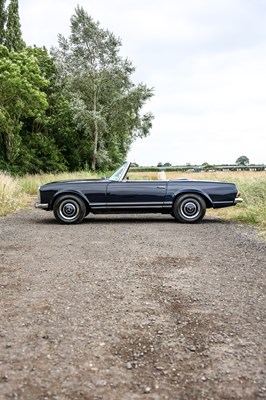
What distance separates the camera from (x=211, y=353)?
2.52m

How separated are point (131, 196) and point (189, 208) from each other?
1289 mm

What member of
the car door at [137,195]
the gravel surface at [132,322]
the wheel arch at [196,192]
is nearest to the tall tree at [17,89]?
the car door at [137,195]

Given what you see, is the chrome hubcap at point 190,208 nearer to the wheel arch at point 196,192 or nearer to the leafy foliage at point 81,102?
the wheel arch at point 196,192

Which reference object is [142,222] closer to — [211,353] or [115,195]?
[115,195]

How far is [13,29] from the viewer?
30000mm

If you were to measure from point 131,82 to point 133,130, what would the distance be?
4.66 metres

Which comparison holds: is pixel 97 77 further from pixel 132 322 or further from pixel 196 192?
pixel 132 322

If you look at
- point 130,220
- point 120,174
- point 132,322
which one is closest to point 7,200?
point 130,220

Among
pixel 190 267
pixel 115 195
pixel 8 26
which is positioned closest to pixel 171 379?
pixel 190 267

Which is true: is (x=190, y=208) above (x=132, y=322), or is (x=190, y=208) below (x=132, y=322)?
above

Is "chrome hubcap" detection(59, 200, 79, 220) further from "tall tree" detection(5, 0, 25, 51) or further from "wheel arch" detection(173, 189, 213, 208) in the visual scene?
"tall tree" detection(5, 0, 25, 51)

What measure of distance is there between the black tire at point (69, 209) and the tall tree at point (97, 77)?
25.3 metres

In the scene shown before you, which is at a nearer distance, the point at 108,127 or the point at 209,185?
the point at 209,185

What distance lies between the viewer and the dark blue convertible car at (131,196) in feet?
28.3
